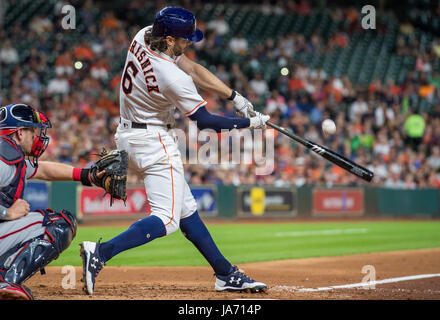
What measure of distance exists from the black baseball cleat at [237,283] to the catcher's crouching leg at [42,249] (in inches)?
51.9

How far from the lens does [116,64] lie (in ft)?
54.5

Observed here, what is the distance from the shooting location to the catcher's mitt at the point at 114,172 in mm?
4438

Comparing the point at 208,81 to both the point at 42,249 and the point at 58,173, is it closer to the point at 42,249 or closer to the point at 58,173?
the point at 58,173

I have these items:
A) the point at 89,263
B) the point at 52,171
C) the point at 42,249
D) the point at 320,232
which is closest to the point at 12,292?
the point at 42,249

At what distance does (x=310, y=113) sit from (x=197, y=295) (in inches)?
543

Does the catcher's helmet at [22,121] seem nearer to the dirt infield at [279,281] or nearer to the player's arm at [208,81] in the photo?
the dirt infield at [279,281]

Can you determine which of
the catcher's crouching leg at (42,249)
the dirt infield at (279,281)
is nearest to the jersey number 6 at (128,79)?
the catcher's crouching leg at (42,249)

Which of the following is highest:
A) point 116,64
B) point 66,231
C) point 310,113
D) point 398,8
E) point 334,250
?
point 398,8

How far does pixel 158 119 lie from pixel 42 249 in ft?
4.34

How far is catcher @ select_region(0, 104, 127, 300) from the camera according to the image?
157 inches

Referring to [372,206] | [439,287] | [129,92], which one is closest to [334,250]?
[439,287]

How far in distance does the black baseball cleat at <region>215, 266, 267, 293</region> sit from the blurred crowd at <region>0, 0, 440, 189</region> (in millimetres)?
8654

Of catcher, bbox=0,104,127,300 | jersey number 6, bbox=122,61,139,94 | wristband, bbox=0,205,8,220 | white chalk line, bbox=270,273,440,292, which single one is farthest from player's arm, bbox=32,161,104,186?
white chalk line, bbox=270,273,440,292
